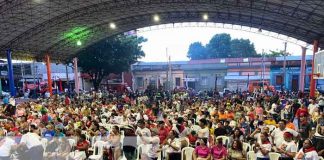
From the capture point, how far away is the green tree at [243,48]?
55.4 metres

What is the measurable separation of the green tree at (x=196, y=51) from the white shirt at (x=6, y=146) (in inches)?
2192

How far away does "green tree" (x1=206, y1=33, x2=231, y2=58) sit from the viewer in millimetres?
57344

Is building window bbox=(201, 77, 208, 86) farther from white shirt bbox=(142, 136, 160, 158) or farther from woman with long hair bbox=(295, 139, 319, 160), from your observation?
woman with long hair bbox=(295, 139, 319, 160)

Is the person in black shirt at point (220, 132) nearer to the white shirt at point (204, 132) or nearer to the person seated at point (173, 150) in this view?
the white shirt at point (204, 132)

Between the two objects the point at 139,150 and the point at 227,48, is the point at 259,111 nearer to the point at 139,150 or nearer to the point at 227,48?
the point at 139,150

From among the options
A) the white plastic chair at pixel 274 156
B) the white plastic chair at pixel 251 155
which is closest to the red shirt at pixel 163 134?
the white plastic chair at pixel 251 155

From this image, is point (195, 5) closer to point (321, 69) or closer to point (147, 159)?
point (321, 69)

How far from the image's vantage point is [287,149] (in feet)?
22.9

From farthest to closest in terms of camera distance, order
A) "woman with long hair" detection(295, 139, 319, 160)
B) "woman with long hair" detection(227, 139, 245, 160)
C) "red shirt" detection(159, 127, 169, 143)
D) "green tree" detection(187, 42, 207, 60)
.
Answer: "green tree" detection(187, 42, 207, 60), "red shirt" detection(159, 127, 169, 143), "woman with long hair" detection(227, 139, 245, 160), "woman with long hair" detection(295, 139, 319, 160)

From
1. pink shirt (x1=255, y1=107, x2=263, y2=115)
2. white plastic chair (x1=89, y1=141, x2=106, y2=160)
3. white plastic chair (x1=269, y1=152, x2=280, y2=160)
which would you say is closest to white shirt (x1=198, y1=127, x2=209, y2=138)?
white plastic chair (x1=269, y1=152, x2=280, y2=160)

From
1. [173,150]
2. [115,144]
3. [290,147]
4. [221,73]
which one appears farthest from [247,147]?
[221,73]

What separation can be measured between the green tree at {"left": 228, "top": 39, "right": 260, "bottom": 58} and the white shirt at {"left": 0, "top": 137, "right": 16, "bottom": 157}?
51460 mm

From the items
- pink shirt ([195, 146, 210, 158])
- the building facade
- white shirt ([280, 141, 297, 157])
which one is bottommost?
pink shirt ([195, 146, 210, 158])

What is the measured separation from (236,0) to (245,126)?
13.0m
